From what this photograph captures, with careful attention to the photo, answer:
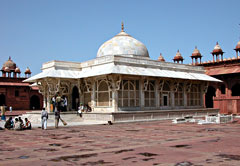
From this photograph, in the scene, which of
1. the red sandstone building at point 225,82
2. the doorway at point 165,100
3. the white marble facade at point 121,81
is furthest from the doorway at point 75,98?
the red sandstone building at point 225,82

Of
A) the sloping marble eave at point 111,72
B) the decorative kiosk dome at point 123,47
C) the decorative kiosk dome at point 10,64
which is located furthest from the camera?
the decorative kiosk dome at point 10,64

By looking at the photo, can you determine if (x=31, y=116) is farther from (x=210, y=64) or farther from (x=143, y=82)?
(x=210, y=64)

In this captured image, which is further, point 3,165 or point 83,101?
point 83,101

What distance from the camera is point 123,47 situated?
90.4ft

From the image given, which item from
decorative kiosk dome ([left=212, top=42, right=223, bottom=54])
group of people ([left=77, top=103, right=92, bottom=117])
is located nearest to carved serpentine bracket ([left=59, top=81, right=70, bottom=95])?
group of people ([left=77, top=103, right=92, bottom=117])

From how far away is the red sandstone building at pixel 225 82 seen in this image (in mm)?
30938

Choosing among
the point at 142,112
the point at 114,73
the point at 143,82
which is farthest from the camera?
the point at 143,82

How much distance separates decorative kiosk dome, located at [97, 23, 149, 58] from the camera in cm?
2742

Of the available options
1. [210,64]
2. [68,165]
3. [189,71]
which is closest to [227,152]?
[68,165]

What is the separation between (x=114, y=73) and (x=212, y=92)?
26.1 meters

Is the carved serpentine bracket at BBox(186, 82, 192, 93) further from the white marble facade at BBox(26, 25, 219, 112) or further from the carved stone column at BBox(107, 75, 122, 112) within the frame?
the carved stone column at BBox(107, 75, 122, 112)

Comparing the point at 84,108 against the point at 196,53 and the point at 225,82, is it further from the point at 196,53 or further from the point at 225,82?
the point at 196,53

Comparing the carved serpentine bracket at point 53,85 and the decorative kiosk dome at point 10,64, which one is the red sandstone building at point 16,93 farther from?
the carved serpentine bracket at point 53,85

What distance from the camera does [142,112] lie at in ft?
74.1
